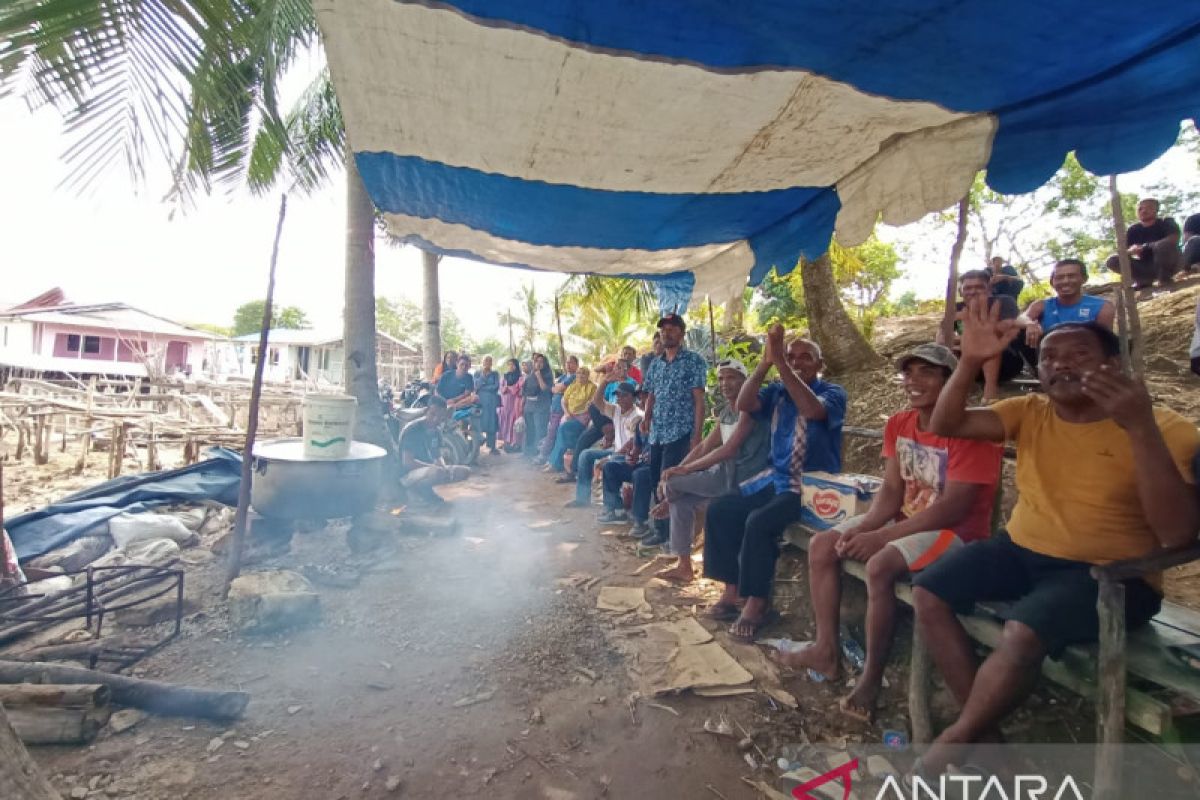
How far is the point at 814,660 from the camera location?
9.46 feet

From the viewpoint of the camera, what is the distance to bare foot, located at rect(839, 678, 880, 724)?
8.37ft

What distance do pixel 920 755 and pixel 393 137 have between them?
11.6 feet

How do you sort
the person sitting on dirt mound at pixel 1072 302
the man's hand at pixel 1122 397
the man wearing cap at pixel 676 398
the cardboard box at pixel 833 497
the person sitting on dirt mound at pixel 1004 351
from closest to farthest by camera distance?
the man's hand at pixel 1122 397 < the person sitting on dirt mound at pixel 1004 351 < the cardboard box at pixel 833 497 < the person sitting on dirt mound at pixel 1072 302 < the man wearing cap at pixel 676 398

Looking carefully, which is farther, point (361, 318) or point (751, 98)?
point (361, 318)

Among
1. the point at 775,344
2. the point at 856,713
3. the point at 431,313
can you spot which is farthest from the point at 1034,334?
the point at 431,313

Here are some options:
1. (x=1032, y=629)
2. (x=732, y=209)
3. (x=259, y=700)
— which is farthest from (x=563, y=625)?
(x=732, y=209)

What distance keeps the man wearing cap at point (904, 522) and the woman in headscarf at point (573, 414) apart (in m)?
Result: 5.36

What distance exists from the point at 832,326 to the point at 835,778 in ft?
19.8

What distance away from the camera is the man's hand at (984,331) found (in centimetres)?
198

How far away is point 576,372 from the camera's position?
28.9 ft

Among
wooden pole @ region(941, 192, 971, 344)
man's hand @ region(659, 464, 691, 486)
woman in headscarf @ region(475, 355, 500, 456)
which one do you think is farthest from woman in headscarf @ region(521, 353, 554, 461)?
wooden pole @ region(941, 192, 971, 344)

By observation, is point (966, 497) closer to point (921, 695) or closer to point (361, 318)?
point (921, 695)

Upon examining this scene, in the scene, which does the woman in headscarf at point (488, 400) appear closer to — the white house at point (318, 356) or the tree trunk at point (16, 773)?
the tree trunk at point (16, 773)

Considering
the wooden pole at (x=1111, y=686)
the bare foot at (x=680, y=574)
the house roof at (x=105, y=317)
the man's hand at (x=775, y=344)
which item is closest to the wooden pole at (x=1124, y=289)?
the wooden pole at (x=1111, y=686)
